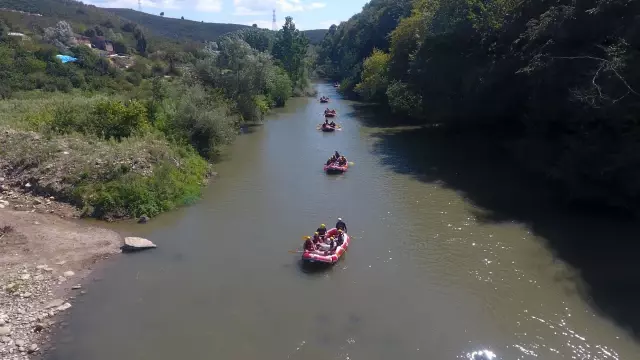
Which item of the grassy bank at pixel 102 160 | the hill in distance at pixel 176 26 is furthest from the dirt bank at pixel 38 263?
the hill in distance at pixel 176 26

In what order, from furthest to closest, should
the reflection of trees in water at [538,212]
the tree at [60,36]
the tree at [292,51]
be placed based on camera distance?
the tree at [292,51] → the tree at [60,36] → the reflection of trees in water at [538,212]

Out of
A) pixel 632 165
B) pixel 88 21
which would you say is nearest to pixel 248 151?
pixel 632 165

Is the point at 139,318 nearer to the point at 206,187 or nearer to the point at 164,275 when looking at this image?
the point at 164,275

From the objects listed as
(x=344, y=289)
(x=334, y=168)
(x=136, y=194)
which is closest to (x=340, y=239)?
(x=344, y=289)

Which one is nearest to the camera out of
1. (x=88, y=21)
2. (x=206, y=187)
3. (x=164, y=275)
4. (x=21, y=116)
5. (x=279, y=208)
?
(x=164, y=275)

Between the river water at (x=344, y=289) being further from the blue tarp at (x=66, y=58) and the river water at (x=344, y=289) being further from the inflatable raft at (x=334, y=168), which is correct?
the blue tarp at (x=66, y=58)

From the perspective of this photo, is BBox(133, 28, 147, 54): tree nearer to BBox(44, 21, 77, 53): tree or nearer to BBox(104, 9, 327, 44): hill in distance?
BBox(44, 21, 77, 53): tree
